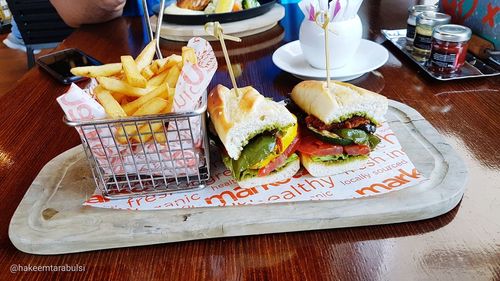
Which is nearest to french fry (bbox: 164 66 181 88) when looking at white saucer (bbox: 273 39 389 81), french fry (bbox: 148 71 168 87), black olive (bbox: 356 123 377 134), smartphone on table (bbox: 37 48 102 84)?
french fry (bbox: 148 71 168 87)

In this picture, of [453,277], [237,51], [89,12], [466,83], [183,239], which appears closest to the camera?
[453,277]

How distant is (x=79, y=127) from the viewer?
87 cm

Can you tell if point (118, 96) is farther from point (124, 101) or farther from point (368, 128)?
point (368, 128)

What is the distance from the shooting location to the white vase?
1458 mm

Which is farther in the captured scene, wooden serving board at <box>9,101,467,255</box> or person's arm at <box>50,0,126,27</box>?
person's arm at <box>50,0,126,27</box>

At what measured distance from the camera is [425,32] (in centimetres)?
164

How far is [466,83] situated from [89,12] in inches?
80.4

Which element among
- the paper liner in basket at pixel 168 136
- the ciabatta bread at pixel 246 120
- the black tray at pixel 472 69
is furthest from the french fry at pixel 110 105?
the black tray at pixel 472 69

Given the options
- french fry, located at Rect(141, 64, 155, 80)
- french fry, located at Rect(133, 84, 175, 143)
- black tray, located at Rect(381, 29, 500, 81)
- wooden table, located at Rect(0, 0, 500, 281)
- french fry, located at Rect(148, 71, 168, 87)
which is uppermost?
french fry, located at Rect(141, 64, 155, 80)

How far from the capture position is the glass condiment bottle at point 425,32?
1621 millimetres

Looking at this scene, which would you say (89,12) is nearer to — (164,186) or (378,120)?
(164,186)

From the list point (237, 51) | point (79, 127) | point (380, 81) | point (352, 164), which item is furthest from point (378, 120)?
point (237, 51)

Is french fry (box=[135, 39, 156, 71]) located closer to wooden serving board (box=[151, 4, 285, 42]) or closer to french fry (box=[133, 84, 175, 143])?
french fry (box=[133, 84, 175, 143])

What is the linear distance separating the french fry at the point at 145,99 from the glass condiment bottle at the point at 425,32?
114 cm
